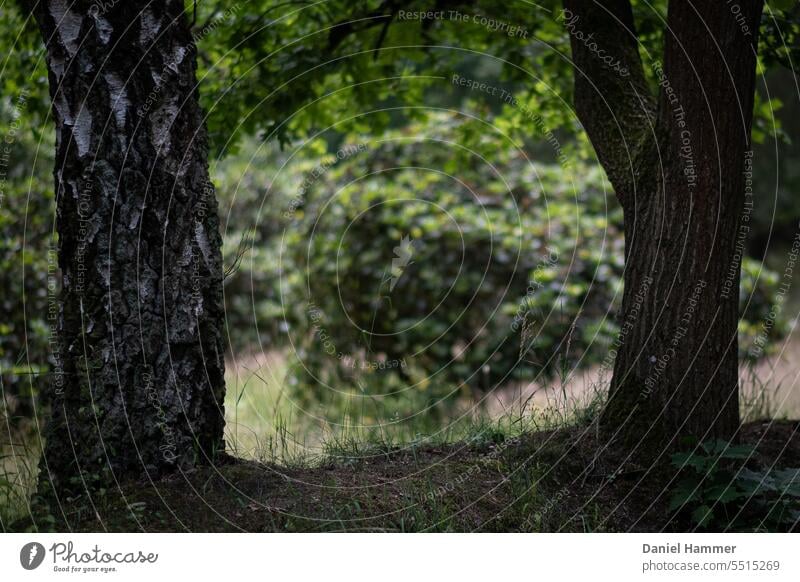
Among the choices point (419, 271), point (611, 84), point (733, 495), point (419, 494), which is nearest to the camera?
point (733, 495)

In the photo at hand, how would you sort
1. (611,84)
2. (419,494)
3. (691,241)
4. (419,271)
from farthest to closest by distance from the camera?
(419,271) < (611,84) < (691,241) < (419,494)

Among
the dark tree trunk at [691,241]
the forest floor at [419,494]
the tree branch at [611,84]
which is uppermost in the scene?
the tree branch at [611,84]

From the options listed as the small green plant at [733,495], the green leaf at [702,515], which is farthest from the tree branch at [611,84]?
the green leaf at [702,515]

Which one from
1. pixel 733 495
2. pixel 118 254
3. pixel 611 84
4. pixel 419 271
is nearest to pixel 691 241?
pixel 611 84

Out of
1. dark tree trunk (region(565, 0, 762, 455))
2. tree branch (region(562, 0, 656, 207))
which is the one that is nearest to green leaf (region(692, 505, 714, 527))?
dark tree trunk (region(565, 0, 762, 455))

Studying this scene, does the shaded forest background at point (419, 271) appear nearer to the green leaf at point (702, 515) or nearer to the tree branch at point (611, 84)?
the tree branch at point (611, 84)

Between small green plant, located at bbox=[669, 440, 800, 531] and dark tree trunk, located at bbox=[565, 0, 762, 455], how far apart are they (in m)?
0.21

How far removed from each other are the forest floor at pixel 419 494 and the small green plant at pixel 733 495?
0.07 metres

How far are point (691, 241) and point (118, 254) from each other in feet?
7.18

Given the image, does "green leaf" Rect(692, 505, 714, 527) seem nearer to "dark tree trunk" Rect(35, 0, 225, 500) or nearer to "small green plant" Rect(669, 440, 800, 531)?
"small green plant" Rect(669, 440, 800, 531)

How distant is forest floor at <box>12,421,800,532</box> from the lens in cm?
→ 278

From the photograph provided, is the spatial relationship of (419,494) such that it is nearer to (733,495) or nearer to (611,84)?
(733,495)

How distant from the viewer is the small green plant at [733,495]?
2.85m

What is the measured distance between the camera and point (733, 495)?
110 inches
